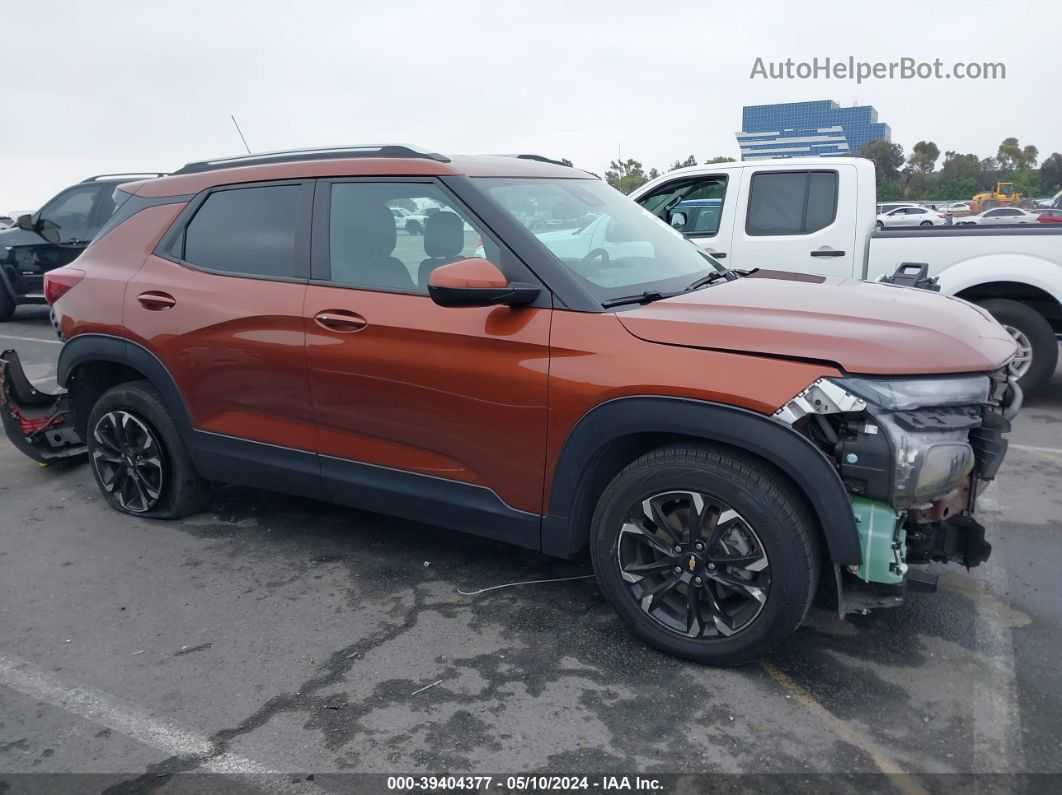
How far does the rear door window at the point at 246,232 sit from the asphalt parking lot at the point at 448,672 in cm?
143

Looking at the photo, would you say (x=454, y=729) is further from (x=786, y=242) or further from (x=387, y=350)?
(x=786, y=242)

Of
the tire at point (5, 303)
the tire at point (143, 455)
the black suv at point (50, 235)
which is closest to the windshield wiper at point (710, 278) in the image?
the tire at point (143, 455)

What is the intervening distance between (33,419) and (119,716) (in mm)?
3229

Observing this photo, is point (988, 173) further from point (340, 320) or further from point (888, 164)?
point (340, 320)

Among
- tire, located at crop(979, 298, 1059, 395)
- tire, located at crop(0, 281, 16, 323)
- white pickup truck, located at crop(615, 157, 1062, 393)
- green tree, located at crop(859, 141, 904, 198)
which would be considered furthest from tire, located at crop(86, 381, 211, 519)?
green tree, located at crop(859, 141, 904, 198)

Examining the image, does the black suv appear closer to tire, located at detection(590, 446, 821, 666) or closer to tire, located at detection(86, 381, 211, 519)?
tire, located at detection(86, 381, 211, 519)

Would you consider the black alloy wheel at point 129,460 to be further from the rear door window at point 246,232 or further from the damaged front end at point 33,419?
the rear door window at point 246,232

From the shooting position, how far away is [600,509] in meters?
3.16

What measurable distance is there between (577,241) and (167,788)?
2462 millimetres

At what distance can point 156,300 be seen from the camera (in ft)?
13.7

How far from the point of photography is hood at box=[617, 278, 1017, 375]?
8.93ft

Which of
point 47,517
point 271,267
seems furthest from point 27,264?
point 271,267

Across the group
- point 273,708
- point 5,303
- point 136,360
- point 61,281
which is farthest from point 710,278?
point 5,303

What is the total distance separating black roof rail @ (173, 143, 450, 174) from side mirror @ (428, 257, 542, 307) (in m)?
0.77
